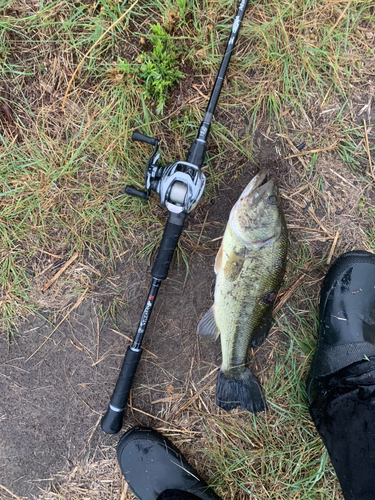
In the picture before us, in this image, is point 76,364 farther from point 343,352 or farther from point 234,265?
point 343,352

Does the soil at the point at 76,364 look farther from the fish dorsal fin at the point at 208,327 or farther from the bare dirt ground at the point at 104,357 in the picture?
the fish dorsal fin at the point at 208,327

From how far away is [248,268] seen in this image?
2.00m

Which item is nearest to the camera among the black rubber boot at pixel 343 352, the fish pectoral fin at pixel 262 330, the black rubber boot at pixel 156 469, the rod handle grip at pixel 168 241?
the rod handle grip at pixel 168 241

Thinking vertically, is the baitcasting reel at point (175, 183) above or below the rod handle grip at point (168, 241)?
above

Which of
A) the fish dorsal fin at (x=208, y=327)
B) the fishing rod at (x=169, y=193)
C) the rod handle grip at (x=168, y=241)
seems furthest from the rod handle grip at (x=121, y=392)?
the rod handle grip at (x=168, y=241)

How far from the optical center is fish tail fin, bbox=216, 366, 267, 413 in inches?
88.8

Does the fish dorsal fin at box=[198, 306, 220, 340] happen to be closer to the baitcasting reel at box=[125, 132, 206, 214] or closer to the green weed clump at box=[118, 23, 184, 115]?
the baitcasting reel at box=[125, 132, 206, 214]

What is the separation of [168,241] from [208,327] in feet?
2.35

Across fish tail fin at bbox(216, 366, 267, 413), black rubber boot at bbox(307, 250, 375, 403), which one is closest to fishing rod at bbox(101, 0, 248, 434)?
fish tail fin at bbox(216, 366, 267, 413)

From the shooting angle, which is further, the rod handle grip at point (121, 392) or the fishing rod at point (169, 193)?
the rod handle grip at point (121, 392)

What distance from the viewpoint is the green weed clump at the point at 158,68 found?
2.11 meters

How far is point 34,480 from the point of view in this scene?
2342 millimetres

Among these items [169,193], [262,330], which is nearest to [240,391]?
[262,330]

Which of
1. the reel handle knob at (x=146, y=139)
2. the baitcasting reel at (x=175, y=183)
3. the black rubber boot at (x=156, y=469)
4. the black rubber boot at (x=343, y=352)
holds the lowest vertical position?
the black rubber boot at (x=156, y=469)
